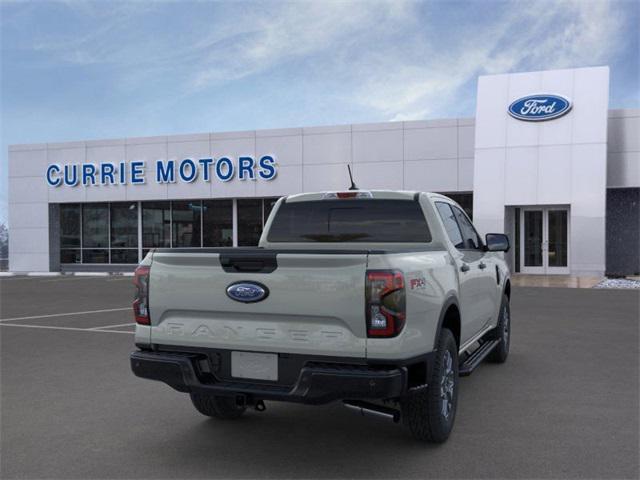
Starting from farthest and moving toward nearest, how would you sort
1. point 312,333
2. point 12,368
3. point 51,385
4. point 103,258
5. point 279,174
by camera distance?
1. point 103,258
2. point 279,174
3. point 12,368
4. point 51,385
5. point 312,333

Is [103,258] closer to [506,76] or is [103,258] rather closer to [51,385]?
[506,76]

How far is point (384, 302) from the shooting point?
3768 millimetres

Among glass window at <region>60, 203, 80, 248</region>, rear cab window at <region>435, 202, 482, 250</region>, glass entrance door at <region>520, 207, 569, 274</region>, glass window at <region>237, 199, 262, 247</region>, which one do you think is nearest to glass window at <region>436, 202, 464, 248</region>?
rear cab window at <region>435, 202, 482, 250</region>

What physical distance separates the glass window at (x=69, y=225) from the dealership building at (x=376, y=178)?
0.05m

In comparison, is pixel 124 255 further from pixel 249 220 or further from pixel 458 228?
pixel 458 228

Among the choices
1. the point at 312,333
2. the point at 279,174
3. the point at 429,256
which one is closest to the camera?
the point at 312,333

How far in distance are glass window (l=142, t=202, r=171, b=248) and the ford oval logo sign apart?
1537 cm

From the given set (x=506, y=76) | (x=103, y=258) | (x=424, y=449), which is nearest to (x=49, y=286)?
(x=103, y=258)

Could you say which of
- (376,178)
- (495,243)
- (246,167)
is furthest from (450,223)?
(246,167)

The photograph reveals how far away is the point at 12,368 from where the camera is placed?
7332 millimetres

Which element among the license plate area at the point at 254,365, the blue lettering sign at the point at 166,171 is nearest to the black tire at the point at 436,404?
the license plate area at the point at 254,365

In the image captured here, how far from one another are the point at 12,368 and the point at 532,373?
19.6ft

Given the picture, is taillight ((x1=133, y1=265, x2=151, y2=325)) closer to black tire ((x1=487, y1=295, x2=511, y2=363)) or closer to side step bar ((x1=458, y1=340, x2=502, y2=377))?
side step bar ((x1=458, y1=340, x2=502, y2=377))

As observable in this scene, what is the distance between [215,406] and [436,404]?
1.84 meters
